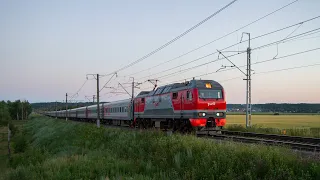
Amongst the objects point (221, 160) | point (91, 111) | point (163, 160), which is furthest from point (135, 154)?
point (91, 111)

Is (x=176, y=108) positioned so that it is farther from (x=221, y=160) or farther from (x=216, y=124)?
(x=221, y=160)

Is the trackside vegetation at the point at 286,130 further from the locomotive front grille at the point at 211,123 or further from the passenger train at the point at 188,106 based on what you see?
the locomotive front grille at the point at 211,123

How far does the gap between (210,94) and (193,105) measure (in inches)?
60.0

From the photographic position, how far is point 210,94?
2244 cm

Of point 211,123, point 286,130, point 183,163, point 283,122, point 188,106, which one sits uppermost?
point 188,106

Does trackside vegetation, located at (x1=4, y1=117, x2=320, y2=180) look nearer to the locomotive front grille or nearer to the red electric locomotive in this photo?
the red electric locomotive

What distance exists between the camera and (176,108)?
78.5ft

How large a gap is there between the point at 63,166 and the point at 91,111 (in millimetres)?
47944

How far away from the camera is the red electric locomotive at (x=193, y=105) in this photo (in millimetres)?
21703

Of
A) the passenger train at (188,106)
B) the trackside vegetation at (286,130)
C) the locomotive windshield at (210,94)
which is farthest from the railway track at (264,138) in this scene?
the locomotive windshield at (210,94)

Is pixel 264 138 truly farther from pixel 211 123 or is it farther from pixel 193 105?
pixel 193 105

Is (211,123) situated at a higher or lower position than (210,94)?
lower

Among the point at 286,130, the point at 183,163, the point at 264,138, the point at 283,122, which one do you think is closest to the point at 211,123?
the point at 264,138

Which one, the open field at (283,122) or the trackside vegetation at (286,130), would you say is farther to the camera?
the open field at (283,122)
